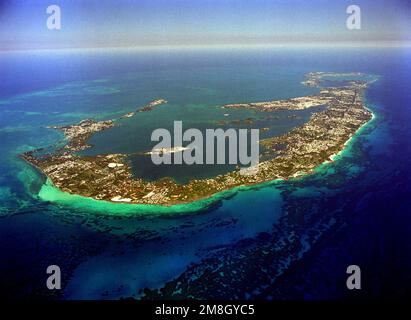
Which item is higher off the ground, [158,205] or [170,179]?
[170,179]

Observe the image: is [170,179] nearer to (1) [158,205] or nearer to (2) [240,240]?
(1) [158,205]

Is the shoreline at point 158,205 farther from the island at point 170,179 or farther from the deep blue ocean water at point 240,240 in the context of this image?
the deep blue ocean water at point 240,240

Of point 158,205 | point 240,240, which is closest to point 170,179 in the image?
point 158,205

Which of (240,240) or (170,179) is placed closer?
(240,240)

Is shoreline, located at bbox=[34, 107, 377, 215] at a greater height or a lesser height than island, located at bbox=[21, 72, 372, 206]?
lesser

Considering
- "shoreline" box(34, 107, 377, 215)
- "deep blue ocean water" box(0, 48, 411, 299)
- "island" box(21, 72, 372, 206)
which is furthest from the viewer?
"island" box(21, 72, 372, 206)

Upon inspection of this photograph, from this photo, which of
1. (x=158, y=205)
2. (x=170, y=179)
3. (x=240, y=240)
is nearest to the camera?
(x=240, y=240)

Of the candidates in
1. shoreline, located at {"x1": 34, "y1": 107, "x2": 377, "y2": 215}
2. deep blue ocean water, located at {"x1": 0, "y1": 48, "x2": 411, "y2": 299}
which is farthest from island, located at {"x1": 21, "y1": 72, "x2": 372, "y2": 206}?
deep blue ocean water, located at {"x1": 0, "y1": 48, "x2": 411, "y2": 299}

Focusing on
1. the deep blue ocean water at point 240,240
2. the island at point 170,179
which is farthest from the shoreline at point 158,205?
the deep blue ocean water at point 240,240

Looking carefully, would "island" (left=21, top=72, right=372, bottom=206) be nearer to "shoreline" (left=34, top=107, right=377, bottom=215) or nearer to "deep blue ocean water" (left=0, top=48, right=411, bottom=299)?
"shoreline" (left=34, top=107, right=377, bottom=215)
